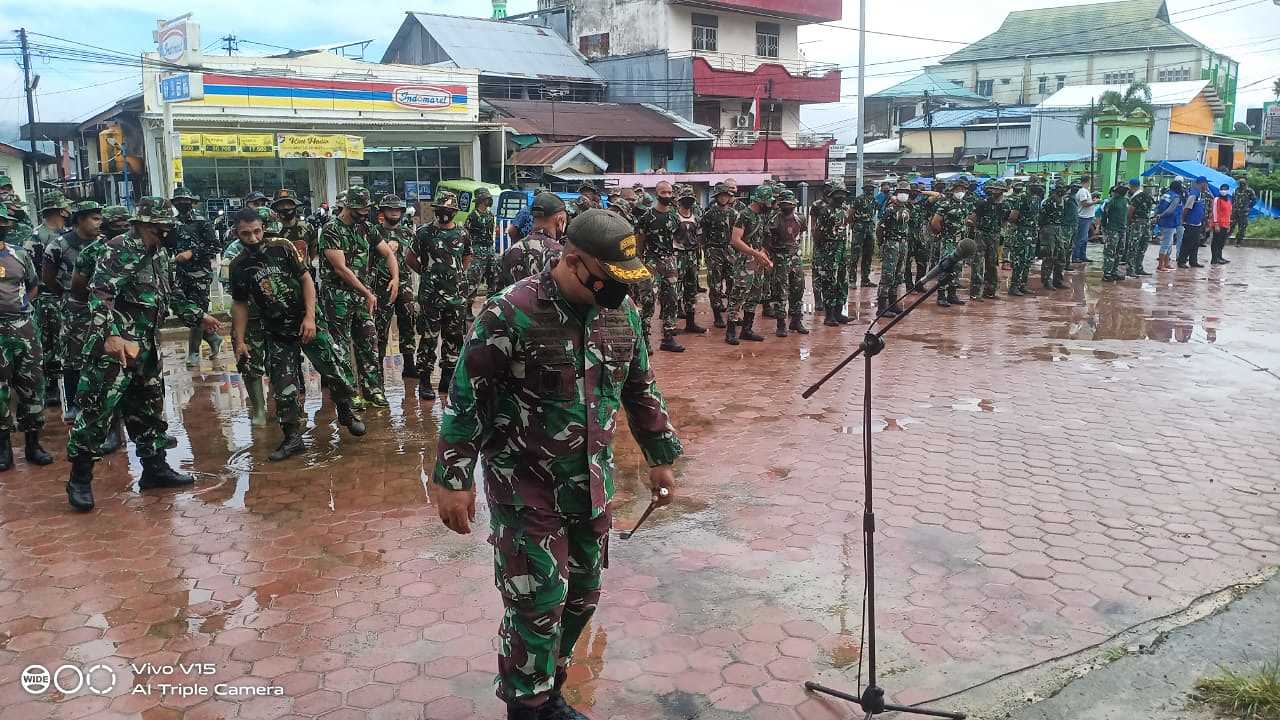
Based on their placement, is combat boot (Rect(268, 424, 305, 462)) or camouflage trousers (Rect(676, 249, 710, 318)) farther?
camouflage trousers (Rect(676, 249, 710, 318))

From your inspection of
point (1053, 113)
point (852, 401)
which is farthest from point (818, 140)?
point (852, 401)

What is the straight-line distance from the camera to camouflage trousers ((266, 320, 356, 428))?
634cm

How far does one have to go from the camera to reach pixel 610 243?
2904 millimetres

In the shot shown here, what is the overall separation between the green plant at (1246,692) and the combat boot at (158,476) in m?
5.56

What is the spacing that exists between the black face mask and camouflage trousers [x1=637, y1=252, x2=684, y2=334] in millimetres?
6378

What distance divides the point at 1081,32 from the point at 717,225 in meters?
57.6

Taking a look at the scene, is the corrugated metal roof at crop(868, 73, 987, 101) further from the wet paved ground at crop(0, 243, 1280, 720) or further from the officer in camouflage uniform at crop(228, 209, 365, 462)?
the officer in camouflage uniform at crop(228, 209, 365, 462)

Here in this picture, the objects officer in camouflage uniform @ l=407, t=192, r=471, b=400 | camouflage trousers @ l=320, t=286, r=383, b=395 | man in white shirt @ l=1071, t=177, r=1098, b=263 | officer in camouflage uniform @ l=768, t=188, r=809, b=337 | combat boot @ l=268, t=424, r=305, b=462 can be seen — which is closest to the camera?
combat boot @ l=268, t=424, r=305, b=462

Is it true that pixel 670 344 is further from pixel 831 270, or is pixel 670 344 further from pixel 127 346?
pixel 127 346

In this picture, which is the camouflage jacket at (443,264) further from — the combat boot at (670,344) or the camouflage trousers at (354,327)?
the combat boot at (670,344)

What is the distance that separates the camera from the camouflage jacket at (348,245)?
7227 mm

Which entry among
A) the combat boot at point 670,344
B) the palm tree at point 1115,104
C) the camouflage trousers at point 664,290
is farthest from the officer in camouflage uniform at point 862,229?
the palm tree at point 1115,104

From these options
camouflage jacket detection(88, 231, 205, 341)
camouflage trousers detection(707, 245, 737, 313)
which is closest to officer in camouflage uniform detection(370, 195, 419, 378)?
camouflage jacket detection(88, 231, 205, 341)

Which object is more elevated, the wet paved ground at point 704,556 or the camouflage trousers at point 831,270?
the camouflage trousers at point 831,270
